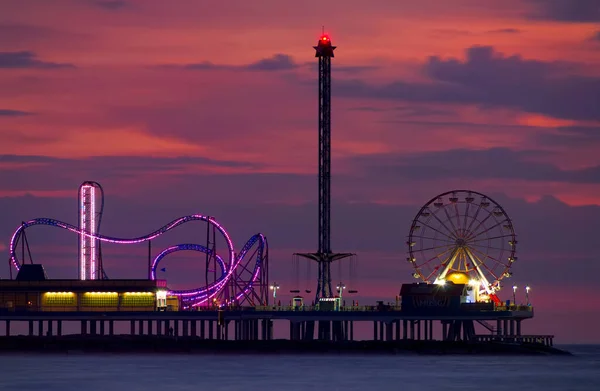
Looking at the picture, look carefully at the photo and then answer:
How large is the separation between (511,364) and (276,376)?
114ft

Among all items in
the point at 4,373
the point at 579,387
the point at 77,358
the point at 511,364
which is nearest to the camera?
the point at 579,387

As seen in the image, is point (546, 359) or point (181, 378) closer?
point (181, 378)

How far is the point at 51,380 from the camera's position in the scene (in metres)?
154

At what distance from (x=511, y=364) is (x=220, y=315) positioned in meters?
35.8

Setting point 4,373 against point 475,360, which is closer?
point 4,373

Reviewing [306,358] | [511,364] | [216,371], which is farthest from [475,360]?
[216,371]

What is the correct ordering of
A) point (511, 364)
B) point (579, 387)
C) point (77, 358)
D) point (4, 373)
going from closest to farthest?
1. point (579, 387)
2. point (4, 373)
3. point (511, 364)
4. point (77, 358)

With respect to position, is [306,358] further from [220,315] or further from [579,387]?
[579,387]

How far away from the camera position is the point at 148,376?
6220 inches

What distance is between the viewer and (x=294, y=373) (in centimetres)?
16288

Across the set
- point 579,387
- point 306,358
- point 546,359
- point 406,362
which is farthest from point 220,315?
point 579,387

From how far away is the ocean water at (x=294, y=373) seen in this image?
147 m

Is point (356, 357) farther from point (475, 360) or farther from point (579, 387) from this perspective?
point (579, 387)

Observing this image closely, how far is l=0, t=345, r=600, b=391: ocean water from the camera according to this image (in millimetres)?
146625
